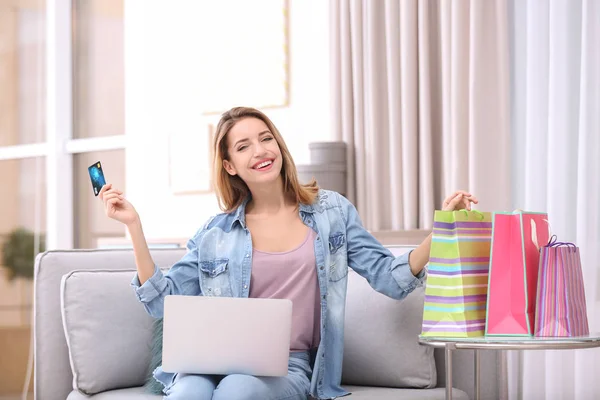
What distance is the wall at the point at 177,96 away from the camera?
157 inches

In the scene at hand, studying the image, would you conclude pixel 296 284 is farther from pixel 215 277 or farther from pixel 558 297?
pixel 558 297

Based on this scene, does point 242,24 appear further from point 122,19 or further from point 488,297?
point 488,297

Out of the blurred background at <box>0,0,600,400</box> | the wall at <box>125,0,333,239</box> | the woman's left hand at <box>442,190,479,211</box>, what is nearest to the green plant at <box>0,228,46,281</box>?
the blurred background at <box>0,0,600,400</box>

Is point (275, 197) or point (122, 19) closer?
point (275, 197)

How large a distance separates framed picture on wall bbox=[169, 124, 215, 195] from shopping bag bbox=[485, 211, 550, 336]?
2574 mm

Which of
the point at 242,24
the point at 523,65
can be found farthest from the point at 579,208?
the point at 242,24

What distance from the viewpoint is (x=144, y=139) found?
4.68 meters

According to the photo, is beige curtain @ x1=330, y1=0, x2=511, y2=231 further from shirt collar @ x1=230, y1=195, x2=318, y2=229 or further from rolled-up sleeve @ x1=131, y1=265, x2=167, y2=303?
rolled-up sleeve @ x1=131, y1=265, x2=167, y2=303

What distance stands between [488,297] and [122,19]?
146 inches

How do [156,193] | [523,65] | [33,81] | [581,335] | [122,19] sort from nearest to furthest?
[581,335] → [523,65] → [156,193] → [122,19] → [33,81]

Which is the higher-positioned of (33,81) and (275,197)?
(33,81)

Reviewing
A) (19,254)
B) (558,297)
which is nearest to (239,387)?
(558,297)

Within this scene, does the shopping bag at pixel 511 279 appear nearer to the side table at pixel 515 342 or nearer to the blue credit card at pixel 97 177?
the side table at pixel 515 342

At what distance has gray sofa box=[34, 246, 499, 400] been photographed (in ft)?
7.75
